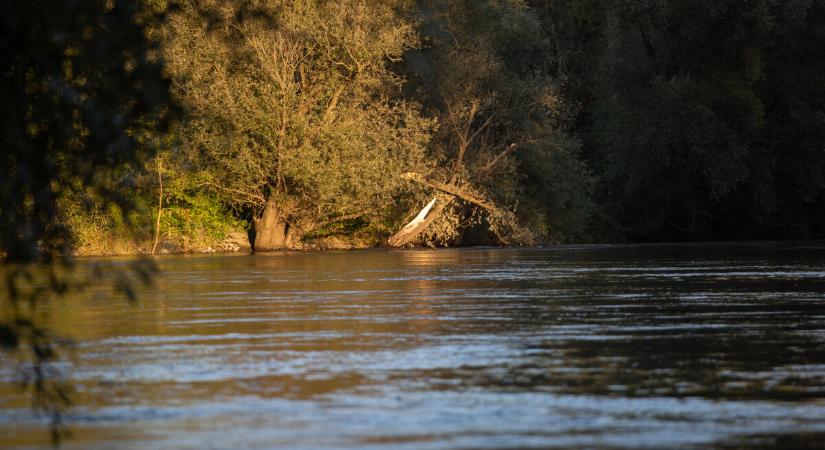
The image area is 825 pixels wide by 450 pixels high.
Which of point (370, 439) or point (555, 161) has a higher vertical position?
point (555, 161)

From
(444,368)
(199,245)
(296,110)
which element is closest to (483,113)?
(296,110)

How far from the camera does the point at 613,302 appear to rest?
69.0 feet

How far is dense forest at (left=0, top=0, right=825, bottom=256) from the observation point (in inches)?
1842

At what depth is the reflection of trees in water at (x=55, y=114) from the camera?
7.66 m

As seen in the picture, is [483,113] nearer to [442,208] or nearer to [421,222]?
[442,208]

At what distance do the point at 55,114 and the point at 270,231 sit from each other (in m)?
41.5

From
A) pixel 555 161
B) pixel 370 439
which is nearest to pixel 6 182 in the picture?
pixel 370 439

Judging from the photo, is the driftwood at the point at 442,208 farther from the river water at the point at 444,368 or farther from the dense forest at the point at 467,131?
the river water at the point at 444,368

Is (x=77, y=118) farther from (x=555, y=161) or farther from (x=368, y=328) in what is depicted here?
(x=555, y=161)

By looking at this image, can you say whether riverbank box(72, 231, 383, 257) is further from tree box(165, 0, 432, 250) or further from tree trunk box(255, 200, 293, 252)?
tree box(165, 0, 432, 250)

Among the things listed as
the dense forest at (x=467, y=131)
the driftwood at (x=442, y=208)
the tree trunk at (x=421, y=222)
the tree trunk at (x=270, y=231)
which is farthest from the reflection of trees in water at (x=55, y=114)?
the tree trunk at (x=421, y=222)

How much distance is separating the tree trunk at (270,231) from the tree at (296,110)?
15 cm

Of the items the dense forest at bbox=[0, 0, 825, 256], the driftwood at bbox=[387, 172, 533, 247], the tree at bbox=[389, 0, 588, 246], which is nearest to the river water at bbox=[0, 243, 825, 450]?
the dense forest at bbox=[0, 0, 825, 256]

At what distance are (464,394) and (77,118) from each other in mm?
3712
